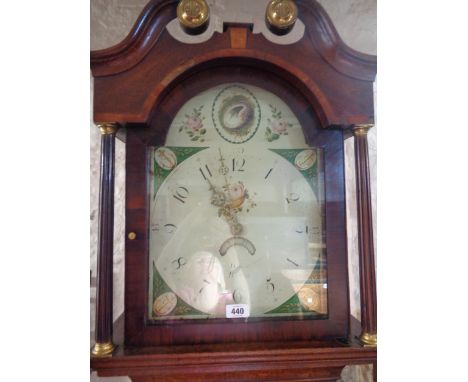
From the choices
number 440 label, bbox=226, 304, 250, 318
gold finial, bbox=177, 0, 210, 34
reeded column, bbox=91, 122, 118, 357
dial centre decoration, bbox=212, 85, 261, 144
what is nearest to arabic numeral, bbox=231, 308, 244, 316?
number 440 label, bbox=226, 304, 250, 318

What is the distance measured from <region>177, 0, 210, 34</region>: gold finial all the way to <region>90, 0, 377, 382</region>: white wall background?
0.42 meters

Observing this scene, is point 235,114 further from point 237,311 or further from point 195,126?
point 237,311

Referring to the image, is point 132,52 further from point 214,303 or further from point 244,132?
point 214,303

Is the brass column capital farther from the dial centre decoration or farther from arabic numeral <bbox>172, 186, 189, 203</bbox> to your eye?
arabic numeral <bbox>172, 186, 189, 203</bbox>

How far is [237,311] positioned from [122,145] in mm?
556

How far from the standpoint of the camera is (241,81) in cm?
72

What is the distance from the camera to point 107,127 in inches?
25.5

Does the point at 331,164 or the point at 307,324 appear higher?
the point at 331,164

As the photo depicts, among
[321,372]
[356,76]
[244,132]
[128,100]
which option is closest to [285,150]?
[244,132]

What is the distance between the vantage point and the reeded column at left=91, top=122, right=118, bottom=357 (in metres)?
0.62

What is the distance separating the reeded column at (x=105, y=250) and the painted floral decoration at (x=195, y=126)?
145 mm

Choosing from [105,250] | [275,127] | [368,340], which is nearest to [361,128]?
[275,127]

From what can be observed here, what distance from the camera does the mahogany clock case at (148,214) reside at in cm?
67

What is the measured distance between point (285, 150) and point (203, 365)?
46 centimetres
